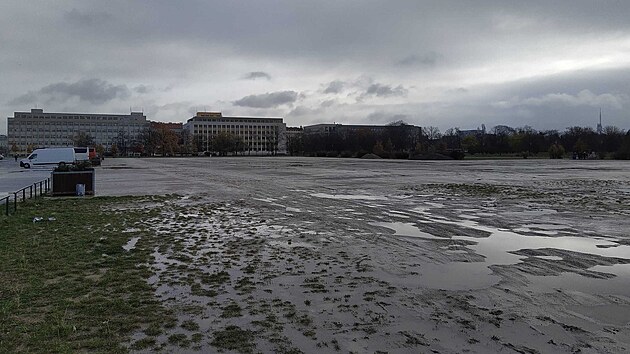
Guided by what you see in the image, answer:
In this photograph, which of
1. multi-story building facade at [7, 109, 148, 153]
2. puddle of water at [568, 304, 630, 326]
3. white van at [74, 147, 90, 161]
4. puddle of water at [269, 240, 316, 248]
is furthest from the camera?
multi-story building facade at [7, 109, 148, 153]

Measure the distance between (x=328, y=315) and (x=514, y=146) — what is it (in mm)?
132893

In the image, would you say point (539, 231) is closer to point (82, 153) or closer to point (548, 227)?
point (548, 227)

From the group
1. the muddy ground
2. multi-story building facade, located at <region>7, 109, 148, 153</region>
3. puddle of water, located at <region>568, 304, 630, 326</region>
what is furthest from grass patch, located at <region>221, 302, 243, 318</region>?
multi-story building facade, located at <region>7, 109, 148, 153</region>

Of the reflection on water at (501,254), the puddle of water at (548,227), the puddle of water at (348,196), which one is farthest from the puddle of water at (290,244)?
the puddle of water at (348,196)

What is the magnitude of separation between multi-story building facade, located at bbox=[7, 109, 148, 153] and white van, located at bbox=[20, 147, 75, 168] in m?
108

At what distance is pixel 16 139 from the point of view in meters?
172

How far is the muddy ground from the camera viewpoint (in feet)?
17.1

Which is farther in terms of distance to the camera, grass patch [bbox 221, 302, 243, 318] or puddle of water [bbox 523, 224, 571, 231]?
puddle of water [bbox 523, 224, 571, 231]

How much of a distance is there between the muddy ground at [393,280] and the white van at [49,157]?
46966 mm

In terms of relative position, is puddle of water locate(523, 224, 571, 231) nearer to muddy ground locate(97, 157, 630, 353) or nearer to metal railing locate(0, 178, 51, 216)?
muddy ground locate(97, 157, 630, 353)

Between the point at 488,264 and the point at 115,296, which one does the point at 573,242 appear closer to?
the point at 488,264

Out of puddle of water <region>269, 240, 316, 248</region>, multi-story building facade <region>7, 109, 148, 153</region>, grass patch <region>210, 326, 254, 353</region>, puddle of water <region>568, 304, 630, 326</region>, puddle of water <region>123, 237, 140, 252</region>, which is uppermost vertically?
multi-story building facade <region>7, 109, 148, 153</region>

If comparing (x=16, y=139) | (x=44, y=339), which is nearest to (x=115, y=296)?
(x=44, y=339)

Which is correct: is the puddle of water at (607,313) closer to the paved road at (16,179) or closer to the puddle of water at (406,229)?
the puddle of water at (406,229)
